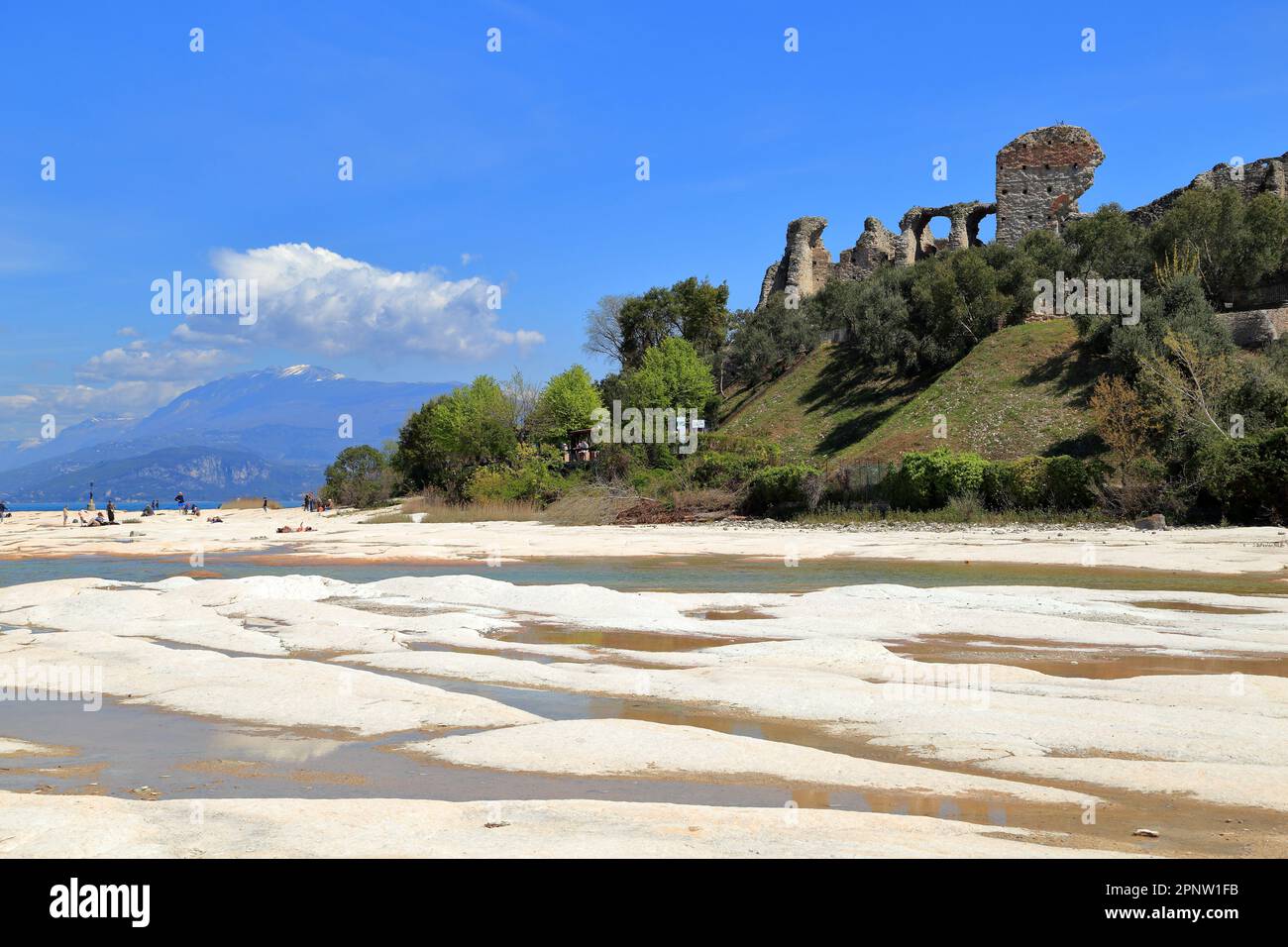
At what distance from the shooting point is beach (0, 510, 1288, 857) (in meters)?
6.12

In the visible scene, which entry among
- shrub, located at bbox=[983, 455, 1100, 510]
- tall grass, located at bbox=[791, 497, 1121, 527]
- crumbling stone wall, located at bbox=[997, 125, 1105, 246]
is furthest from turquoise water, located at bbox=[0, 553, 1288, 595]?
crumbling stone wall, located at bbox=[997, 125, 1105, 246]

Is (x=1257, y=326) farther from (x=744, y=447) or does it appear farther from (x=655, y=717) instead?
(x=655, y=717)

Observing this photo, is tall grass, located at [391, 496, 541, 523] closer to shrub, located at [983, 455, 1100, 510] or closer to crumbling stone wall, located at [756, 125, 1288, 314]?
shrub, located at [983, 455, 1100, 510]

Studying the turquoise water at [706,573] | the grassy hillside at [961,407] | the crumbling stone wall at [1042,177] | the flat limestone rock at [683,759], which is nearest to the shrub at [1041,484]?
the grassy hillside at [961,407]

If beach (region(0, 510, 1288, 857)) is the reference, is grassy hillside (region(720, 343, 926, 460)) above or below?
above

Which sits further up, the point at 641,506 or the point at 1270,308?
the point at 1270,308

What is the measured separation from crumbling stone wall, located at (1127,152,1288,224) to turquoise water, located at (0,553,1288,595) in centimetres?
3439

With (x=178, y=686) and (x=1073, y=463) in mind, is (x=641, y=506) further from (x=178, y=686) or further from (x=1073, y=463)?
(x=178, y=686)

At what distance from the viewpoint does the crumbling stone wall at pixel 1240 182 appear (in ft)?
155

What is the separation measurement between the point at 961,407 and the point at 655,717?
114ft

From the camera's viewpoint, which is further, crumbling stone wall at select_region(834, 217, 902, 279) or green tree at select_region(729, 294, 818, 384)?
crumbling stone wall at select_region(834, 217, 902, 279)

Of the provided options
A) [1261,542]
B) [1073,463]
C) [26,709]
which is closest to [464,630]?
[26,709]
